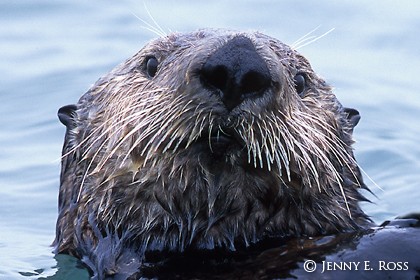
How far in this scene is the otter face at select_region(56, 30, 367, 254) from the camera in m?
4.96

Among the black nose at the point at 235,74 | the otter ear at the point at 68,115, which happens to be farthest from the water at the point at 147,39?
the black nose at the point at 235,74

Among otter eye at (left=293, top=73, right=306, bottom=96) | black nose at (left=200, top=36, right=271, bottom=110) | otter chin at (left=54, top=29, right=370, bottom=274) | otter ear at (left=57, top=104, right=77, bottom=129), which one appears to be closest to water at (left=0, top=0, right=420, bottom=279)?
otter ear at (left=57, top=104, right=77, bottom=129)

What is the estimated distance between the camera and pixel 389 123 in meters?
10.2

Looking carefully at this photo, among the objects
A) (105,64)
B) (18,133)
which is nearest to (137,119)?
(18,133)

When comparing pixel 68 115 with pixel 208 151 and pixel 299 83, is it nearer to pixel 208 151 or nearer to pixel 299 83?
pixel 299 83

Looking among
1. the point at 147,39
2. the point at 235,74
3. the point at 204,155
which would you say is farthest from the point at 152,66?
the point at 147,39

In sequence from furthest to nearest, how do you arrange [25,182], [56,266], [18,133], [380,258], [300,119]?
1. [18,133]
2. [25,182]
3. [56,266]
4. [300,119]
5. [380,258]

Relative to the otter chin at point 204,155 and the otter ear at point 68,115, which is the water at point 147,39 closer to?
the otter ear at point 68,115

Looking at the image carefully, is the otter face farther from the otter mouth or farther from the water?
the water

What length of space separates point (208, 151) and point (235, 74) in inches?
17.1

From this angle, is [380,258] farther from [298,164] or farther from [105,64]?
[105,64]

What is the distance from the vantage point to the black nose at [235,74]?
15.9 ft

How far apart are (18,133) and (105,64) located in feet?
4.48

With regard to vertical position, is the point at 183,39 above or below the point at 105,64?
below
